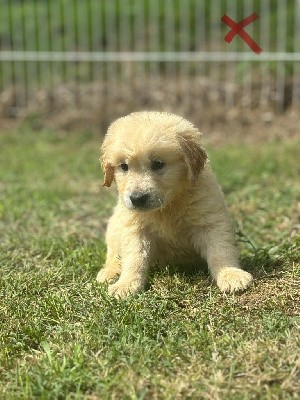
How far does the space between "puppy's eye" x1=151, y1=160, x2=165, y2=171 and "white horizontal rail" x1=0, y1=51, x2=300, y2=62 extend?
7003 mm

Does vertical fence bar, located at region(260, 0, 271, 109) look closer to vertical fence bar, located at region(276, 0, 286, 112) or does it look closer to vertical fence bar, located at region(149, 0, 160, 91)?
vertical fence bar, located at region(276, 0, 286, 112)

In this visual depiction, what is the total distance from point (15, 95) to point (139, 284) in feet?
27.0

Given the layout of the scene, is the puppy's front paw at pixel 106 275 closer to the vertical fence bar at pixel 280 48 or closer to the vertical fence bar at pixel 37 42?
the vertical fence bar at pixel 280 48

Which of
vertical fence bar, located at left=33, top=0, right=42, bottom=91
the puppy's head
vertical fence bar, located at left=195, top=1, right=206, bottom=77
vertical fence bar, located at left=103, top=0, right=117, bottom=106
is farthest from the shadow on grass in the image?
vertical fence bar, located at left=33, top=0, right=42, bottom=91

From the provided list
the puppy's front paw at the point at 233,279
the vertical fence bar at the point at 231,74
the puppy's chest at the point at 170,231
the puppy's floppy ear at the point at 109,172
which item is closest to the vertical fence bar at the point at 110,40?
the vertical fence bar at the point at 231,74

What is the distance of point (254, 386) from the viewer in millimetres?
2771

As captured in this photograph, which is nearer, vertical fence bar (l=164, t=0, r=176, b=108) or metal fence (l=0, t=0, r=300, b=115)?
metal fence (l=0, t=0, r=300, b=115)

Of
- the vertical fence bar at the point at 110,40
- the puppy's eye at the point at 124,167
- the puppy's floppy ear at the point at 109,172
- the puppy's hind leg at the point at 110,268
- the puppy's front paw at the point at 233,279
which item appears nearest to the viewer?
the puppy's front paw at the point at 233,279

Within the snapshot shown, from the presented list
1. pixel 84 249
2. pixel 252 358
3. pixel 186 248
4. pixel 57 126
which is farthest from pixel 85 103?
pixel 252 358

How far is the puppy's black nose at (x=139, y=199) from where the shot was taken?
3.64 metres

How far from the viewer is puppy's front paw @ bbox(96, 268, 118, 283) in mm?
4074

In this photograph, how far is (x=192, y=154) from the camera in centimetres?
376

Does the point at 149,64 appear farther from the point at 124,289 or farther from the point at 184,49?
the point at 124,289

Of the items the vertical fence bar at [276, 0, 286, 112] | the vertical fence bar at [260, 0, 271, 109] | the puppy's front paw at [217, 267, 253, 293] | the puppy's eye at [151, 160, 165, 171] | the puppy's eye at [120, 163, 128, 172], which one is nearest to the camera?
the puppy's front paw at [217, 267, 253, 293]
